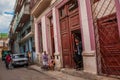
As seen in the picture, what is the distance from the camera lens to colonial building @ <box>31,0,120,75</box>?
10414mm

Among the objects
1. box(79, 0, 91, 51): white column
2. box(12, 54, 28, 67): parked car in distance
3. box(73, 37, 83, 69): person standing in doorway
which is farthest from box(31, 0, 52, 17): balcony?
box(79, 0, 91, 51): white column

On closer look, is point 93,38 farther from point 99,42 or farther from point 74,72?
point 74,72

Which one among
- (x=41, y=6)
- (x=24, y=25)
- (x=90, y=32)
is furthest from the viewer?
(x=24, y=25)

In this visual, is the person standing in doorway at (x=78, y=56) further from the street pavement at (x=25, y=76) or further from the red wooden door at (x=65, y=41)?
the street pavement at (x=25, y=76)

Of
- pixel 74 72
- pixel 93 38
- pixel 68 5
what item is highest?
pixel 68 5

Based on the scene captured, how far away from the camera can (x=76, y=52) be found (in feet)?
47.1

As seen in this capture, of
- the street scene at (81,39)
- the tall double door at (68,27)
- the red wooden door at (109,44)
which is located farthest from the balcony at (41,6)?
the red wooden door at (109,44)

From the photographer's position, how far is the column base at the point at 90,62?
1173 centimetres

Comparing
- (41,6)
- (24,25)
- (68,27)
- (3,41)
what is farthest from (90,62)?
(3,41)

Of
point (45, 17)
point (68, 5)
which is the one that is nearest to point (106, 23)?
point (68, 5)

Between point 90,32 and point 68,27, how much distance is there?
3665 mm

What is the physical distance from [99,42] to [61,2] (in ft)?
18.4

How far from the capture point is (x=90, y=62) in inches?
477

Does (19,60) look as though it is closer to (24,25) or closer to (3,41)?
(24,25)
